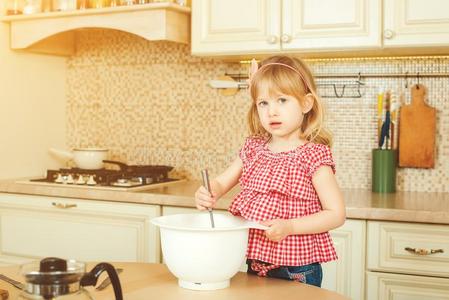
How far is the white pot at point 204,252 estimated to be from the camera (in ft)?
4.24

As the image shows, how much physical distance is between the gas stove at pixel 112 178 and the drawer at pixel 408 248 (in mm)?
996

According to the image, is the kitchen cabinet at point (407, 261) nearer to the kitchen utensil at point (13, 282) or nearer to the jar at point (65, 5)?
the kitchen utensil at point (13, 282)

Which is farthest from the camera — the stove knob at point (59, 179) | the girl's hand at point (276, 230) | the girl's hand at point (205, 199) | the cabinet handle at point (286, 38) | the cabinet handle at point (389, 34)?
the stove knob at point (59, 179)

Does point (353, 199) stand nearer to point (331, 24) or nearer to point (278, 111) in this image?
point (331, 24)

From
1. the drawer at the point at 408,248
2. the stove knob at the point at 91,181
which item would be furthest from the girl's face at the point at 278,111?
the stove knob at the point at 91,181

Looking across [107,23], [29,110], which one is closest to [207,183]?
[107,23]

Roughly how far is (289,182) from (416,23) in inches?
42.3

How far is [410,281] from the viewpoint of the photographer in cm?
223

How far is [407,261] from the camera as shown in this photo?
2236mm

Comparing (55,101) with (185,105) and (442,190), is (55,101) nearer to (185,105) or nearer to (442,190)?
(185,105)

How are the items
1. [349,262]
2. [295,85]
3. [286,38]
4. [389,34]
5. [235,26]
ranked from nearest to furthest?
[295,85], [349,262], [389,34], [286,38], [235,26]

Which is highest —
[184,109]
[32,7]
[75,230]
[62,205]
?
[32,7]

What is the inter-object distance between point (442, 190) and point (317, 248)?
130cm

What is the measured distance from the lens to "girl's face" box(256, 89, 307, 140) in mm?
1615
